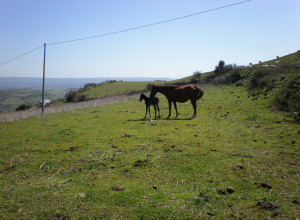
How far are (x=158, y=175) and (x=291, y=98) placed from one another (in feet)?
37.5

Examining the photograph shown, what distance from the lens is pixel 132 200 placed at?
5195mm

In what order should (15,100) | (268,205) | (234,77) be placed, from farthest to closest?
(15,100) < (234,77) < (268,205)

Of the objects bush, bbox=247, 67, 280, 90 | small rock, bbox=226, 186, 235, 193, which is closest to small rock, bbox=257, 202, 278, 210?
small rock, bbox=226, 186, 235, 193

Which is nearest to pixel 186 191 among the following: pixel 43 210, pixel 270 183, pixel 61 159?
Result: pixel 270 183

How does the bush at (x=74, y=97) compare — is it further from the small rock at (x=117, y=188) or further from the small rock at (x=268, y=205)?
the small rock at (x=268, y=205)

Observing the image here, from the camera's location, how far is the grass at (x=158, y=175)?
479cm

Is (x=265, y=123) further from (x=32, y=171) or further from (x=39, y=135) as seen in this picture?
(x=39, y=135)

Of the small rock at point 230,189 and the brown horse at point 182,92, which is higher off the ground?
the brown horse at point 182,92

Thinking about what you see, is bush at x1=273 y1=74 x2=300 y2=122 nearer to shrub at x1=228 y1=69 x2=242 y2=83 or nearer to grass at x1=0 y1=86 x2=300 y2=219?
grass at x1=0 y1=86 x2=300 y2=219

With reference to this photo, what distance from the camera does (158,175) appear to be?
6.61 metres

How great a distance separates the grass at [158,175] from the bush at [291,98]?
6.19 ft

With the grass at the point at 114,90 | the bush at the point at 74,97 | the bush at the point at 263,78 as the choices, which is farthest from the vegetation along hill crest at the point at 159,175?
the bush at the point at 74,97

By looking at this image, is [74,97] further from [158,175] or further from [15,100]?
[158,175]

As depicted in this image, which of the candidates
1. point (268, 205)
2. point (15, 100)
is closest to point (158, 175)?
point (268, 205)
